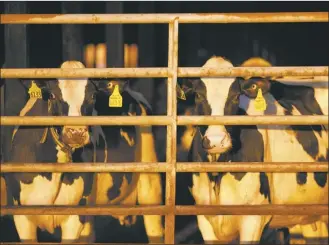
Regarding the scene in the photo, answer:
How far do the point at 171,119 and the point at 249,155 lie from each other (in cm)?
122

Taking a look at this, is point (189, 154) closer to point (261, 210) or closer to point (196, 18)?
point (261, 210)

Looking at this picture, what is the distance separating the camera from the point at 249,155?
443 centimetres

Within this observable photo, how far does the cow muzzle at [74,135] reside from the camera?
413 cm

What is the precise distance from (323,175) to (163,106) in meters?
2.09

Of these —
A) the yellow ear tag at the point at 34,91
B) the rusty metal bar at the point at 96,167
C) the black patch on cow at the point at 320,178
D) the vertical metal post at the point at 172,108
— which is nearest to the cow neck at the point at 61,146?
the yellow ear tag at the point at 34,91

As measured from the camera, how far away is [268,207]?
354 cm

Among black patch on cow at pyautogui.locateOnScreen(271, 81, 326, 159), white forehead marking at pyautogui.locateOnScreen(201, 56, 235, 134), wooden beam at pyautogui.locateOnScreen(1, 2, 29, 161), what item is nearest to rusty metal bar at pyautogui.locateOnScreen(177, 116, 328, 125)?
white forehead marking at pyautogui.locateOnScreen(201, 56, 235, 134)

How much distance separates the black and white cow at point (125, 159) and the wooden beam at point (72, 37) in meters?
1.18

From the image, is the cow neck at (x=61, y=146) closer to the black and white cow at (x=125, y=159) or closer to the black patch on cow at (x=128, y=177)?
the black and white cow at (x=125, y=159)

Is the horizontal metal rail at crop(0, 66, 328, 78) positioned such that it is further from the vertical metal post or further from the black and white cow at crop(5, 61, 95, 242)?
the black and white cow at crop(5, 61, 95, 242)

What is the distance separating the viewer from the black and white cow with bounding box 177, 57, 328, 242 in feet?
14.1

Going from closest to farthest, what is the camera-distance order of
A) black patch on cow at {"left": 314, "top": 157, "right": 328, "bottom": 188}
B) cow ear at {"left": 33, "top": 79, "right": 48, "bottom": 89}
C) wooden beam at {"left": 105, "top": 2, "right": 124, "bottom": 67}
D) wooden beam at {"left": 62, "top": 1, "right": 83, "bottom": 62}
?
cow ear at {"left": 33, "top": 79, "right": 48, "bottom": 89}, black patch on cow at {"left": 314, "top": 157, "right": 328, "bottom": 188}, wooden beam at {"left": 62, "top": 1, "right": 83, "bottom": 62}, wooden beam at {"left": 105, "top": 2, "right": 124, "bottom": 67}

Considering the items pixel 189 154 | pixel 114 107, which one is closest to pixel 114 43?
pixel 114 107

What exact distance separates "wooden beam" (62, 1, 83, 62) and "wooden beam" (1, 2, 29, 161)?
41 cm
